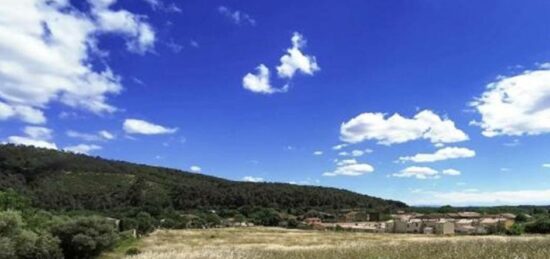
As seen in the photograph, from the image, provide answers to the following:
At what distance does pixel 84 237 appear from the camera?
61.8 meters

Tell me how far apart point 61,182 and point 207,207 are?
4435cm

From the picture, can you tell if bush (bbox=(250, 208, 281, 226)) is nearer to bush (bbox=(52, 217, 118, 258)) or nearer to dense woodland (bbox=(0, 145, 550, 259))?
dense woodland (bbox=(0, 145, 550, 259))

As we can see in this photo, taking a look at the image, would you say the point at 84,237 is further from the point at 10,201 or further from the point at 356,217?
the point at 356,217

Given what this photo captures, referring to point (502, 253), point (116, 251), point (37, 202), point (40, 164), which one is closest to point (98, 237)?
point (116, 251)

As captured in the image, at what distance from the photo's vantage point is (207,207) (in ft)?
615

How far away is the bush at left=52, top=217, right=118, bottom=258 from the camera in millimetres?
62062

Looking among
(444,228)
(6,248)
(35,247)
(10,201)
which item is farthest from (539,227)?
(10,201)

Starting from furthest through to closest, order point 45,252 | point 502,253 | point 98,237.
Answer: point 98,237, point 45,252, point 502,253

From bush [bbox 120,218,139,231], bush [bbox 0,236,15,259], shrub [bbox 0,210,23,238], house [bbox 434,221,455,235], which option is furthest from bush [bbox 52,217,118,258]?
house [bbox 434,221,455,235]

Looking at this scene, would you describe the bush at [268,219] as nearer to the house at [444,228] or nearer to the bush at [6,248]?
the house at [444,228]

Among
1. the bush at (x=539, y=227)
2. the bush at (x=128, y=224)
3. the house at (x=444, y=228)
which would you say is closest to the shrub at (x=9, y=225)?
the bush at (x=128, y=224)

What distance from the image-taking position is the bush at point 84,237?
62062 millimetres

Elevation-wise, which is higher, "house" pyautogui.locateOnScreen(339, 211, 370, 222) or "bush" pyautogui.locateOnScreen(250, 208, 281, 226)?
"house" pyautogui.locateOnScreen(339, 211, 370, 222)

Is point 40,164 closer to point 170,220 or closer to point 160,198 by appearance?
point 160,198
